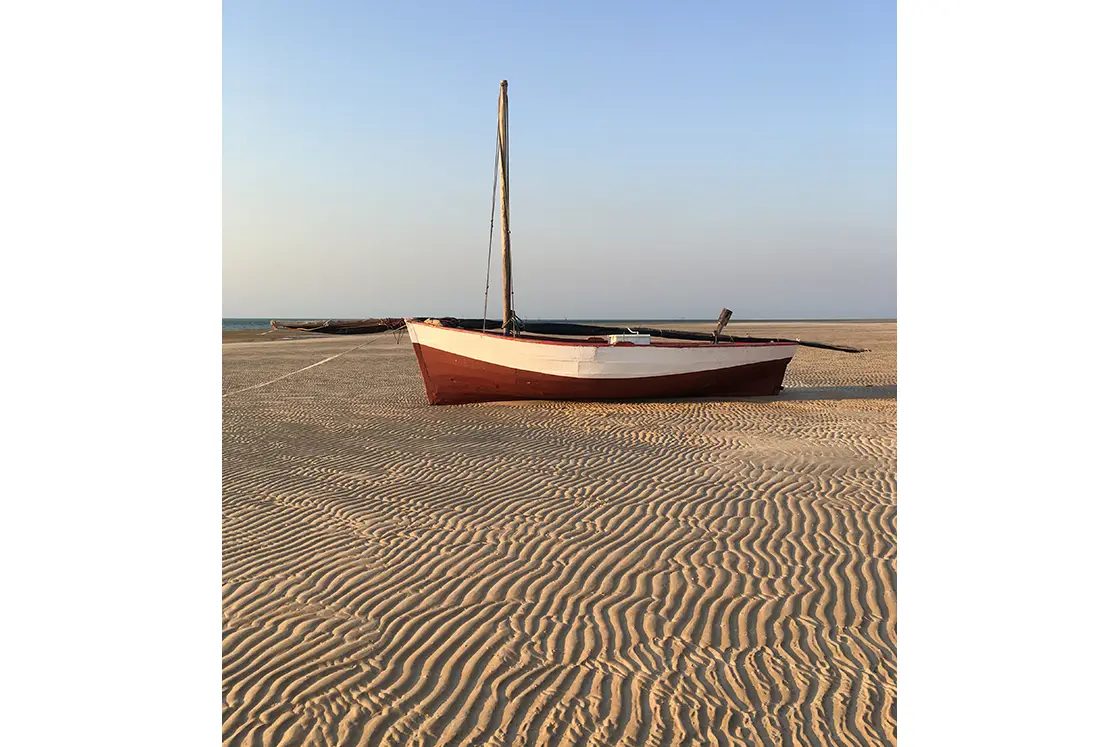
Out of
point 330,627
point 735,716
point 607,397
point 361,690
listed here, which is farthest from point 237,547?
point 607,397

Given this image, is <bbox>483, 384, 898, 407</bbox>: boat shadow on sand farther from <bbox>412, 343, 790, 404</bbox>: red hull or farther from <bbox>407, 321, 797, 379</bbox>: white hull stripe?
<bbox>407, 321, 797, 379</bbox>: white hull stripe

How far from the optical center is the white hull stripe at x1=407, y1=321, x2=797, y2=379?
1495 cm

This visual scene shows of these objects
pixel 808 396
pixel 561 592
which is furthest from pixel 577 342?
pixel 561 592

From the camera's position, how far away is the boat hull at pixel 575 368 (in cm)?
1507

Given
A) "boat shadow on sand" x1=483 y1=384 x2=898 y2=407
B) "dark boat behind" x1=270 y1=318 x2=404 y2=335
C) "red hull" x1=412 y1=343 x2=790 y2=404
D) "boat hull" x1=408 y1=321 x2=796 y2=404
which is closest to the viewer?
"boat hull" x1=408 y1=321 x2=796 y2=404

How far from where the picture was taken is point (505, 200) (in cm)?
1722

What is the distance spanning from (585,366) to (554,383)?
81 centimetres

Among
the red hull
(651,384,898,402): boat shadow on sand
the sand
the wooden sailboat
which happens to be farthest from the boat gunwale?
the sand

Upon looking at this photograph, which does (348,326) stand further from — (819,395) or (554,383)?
(819,395)

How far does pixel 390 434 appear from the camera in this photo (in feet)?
40.9
